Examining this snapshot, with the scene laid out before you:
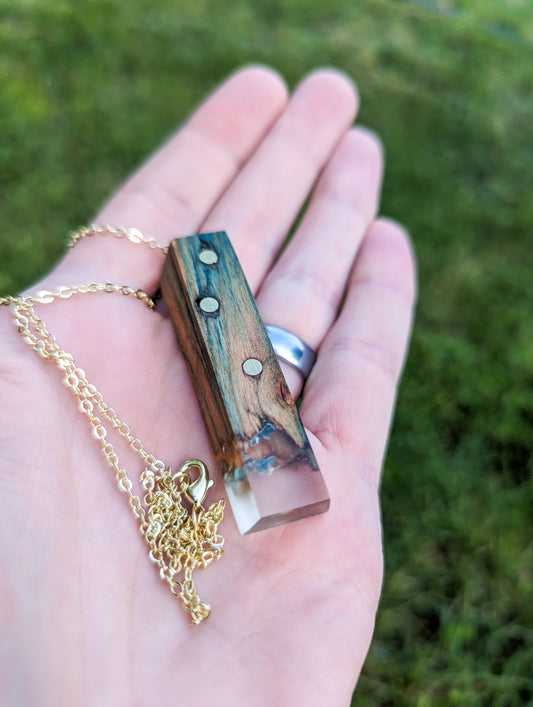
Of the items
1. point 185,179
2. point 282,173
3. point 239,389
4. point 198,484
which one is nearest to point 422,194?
point 282,173

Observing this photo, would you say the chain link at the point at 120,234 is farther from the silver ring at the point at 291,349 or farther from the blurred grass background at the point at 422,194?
the blurred grass background at the point at 422,194

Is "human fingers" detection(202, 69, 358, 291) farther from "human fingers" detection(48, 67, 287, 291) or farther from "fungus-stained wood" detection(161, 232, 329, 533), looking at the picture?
"fungus-stained wood" detection(161, 232, 329, 533)

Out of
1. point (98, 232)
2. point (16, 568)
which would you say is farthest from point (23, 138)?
point (16, 568)

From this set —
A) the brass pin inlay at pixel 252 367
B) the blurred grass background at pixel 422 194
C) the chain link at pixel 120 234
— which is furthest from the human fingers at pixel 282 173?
the blurred grass background at pixel 422 194

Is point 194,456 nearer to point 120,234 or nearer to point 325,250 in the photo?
point 120,234

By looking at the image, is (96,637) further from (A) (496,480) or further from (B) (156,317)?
(A) (496,480)
